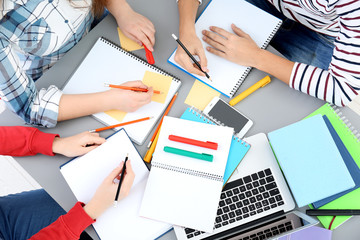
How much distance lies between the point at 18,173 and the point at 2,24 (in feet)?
3.39

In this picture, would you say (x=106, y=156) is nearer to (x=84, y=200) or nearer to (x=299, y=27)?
(x=84, y=200)

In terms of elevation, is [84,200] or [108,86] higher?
[108,86]

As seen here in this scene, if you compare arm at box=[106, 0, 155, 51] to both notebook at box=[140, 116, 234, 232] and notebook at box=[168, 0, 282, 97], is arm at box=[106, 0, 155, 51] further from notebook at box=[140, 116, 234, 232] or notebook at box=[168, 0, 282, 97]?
notebook at box=[140, 116, 234, 232]

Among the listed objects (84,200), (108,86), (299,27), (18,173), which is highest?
(299,27)

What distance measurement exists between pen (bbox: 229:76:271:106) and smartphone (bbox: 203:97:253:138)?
0.02 m

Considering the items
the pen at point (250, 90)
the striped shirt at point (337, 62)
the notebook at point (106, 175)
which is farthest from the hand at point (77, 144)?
the striped shirt at point (337, 62)

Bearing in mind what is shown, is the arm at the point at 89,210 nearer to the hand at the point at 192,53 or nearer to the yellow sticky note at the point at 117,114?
the yellow sticky note at the point at 117,114

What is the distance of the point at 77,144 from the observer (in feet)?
3.13

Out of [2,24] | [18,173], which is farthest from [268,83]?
[18,173]

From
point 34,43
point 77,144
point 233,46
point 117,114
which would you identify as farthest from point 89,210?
point 233,46

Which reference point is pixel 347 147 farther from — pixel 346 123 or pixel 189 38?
pixel 189 38

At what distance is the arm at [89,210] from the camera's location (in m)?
0.90

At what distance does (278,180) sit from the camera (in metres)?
0.94

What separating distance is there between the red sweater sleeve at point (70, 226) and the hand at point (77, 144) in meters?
0.14
